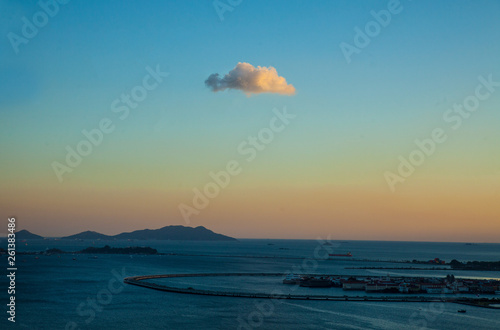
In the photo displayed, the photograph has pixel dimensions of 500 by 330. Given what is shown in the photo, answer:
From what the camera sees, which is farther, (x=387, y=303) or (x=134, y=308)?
(x=387, y=303)

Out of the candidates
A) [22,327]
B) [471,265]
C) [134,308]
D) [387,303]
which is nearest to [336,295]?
[387,303]

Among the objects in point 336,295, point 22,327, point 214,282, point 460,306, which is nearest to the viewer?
point 22,327

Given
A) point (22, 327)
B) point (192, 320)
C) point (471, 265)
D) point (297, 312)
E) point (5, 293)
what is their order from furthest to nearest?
point (471, 265) < point (5, 293) < point (297, 312) < point (192, 320) < point (22, 327)

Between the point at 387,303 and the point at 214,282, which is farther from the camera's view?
the point at 214,282

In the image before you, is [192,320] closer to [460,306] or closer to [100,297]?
[100,297]

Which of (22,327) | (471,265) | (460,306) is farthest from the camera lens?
(471,265)

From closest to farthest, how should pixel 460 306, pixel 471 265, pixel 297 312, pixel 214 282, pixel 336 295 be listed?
1. pixel 297 312
2. pixel 460 306
3. pixel 336 295
4. pixel 214 282
5. pixel 471 265

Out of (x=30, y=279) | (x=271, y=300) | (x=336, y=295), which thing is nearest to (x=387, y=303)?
(x=336, y=295)

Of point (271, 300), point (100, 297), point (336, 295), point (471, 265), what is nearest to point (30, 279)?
point (100, 297)

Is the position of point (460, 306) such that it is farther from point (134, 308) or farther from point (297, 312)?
point (134, 308)
